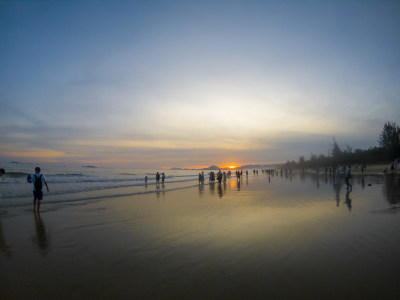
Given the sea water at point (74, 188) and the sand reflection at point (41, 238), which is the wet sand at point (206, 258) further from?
the sea water at point (74, 188)

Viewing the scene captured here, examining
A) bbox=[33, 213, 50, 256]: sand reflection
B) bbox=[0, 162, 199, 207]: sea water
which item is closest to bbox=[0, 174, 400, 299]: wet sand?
bbox=[33, 213, 50, 256]: sand reflection

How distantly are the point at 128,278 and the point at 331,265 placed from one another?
4098 mm

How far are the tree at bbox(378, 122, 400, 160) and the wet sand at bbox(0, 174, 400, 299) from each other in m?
70.8

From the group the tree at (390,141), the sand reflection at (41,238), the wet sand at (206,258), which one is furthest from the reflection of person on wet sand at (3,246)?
the tree at (390,141)

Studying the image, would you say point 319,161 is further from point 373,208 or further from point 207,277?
point 207,277

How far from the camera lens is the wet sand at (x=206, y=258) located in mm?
3840

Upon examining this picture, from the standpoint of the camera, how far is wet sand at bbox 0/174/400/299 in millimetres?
3840

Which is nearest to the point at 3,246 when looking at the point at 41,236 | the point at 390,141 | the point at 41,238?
the point at 41,238

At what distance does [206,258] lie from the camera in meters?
5.16

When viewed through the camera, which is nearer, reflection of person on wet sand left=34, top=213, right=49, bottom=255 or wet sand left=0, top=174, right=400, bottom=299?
wet sand left=0, top=174, right=400, bottom=299

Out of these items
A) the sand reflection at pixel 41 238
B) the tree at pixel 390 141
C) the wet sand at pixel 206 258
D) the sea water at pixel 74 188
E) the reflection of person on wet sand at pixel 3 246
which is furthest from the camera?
the tree at pixel 390 141

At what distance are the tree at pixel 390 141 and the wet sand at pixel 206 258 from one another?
7078 cm

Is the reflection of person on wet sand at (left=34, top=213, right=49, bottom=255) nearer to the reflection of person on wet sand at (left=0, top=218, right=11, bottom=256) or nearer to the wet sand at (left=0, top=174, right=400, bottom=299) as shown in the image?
the wet sand at (left=0, top=174, right=400, bottom=299)

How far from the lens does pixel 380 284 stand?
385 centimetres
